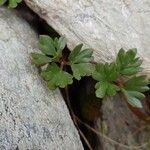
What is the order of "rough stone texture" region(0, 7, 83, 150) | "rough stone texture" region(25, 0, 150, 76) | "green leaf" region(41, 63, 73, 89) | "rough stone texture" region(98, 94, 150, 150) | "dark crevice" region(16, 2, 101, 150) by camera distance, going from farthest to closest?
1. "rough stone texture" region(98, 94, 150, 150)
2. "dark crevice" region(16, 2, 101, 150)
3. "rough stone texture" region(25, 0, 150, 76)
4. "green leaf" region(41, 63, 73, 89)
5. "rough stone texture" region(0, 7, 83, 150)

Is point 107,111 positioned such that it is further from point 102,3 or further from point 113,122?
point 102,3

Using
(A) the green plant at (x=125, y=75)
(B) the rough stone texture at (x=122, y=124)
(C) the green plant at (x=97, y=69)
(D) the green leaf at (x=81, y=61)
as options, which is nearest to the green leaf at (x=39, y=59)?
(C) the green plant at (x=97, y=69)

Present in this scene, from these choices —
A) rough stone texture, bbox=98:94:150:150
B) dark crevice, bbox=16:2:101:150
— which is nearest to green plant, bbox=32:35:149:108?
dark crevice, bbox=16:2:101:150

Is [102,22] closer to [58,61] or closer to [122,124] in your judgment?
[58,61]

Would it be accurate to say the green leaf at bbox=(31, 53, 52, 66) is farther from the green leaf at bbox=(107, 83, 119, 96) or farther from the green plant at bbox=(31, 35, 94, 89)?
the green leaf at bbox=(107, 83, 119, 96)

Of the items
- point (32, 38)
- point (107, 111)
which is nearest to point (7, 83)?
point (32, 38)

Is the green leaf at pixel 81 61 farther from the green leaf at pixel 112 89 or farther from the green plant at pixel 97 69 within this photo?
the green leaf at pixel 112 89

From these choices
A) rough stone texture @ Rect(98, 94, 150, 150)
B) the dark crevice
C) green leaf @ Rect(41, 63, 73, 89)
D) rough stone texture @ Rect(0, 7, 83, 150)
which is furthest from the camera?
rough stone texture @ Rect(98, 94, 150, 150)
